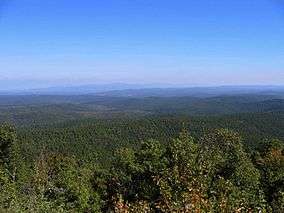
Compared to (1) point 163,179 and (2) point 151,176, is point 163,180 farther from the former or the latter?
(2) point 151,176

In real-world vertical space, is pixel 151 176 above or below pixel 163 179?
below

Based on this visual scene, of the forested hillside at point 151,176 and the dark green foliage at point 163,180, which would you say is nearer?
the dark green foliage at point 163,180

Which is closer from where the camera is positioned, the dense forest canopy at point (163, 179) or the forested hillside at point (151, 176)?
the dense forest canopy at point (163, 179)

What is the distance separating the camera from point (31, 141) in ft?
Answer: 277

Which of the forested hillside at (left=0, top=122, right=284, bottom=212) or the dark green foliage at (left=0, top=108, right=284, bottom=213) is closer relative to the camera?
the dark green foliage at (left=0, top=108, right=284, bottom=213)

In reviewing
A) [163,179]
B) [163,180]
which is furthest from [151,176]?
[163,180]

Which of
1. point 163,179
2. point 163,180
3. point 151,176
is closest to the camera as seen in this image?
point 163,180

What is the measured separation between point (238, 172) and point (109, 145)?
60.8m

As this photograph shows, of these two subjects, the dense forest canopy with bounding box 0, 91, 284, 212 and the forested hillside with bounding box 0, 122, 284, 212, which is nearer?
the dense forest canopy with bounding box 0, 91, 284, 212

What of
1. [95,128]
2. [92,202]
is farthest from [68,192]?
[95,128]

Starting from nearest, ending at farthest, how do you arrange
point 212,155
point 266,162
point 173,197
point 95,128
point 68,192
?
point 173,197 < point 212,155 < point 68,192 < point 266,162 < point 95,128

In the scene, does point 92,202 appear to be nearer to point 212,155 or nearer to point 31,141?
point 212,155

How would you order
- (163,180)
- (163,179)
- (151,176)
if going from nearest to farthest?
(163,180) → (163,179) → (151,176)

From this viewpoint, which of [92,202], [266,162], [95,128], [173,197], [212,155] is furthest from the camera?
[95,128]
